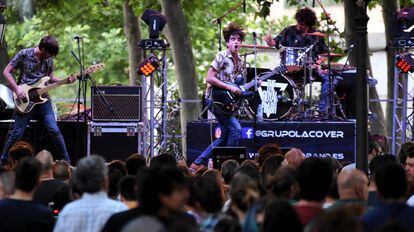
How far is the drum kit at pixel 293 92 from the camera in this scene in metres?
19.8

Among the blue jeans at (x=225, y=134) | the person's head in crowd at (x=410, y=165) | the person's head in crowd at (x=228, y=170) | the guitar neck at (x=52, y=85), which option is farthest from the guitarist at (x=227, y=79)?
the person's head in crowd at (x=228, y=170)

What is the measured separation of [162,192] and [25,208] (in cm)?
151

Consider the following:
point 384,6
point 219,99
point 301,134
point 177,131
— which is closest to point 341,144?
point 301,134

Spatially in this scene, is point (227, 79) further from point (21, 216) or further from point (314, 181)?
point (314, 181)

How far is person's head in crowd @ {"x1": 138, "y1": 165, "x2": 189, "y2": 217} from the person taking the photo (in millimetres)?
8353

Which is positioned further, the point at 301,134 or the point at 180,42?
the point at 180,42

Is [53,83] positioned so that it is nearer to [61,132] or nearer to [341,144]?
[61,132]

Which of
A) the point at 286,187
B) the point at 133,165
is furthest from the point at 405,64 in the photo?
the point at 286,187

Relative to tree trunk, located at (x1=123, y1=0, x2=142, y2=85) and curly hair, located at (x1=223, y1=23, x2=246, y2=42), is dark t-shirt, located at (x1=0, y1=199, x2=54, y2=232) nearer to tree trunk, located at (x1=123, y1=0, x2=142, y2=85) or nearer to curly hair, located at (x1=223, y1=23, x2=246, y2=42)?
curly hair, located at (x1=223, y1=23, x2=246, y2=42)

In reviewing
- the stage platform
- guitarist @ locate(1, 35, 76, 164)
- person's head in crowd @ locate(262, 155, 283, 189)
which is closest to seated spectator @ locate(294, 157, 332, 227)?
person's head in crowd @ locate(262, 155, 283, 189)

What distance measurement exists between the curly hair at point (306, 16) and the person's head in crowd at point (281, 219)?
12360mm

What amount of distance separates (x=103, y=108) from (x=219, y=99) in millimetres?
2044

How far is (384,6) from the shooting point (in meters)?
26.3

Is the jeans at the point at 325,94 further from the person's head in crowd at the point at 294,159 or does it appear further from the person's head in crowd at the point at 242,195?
the person's head in crowd at the point at 242,195
